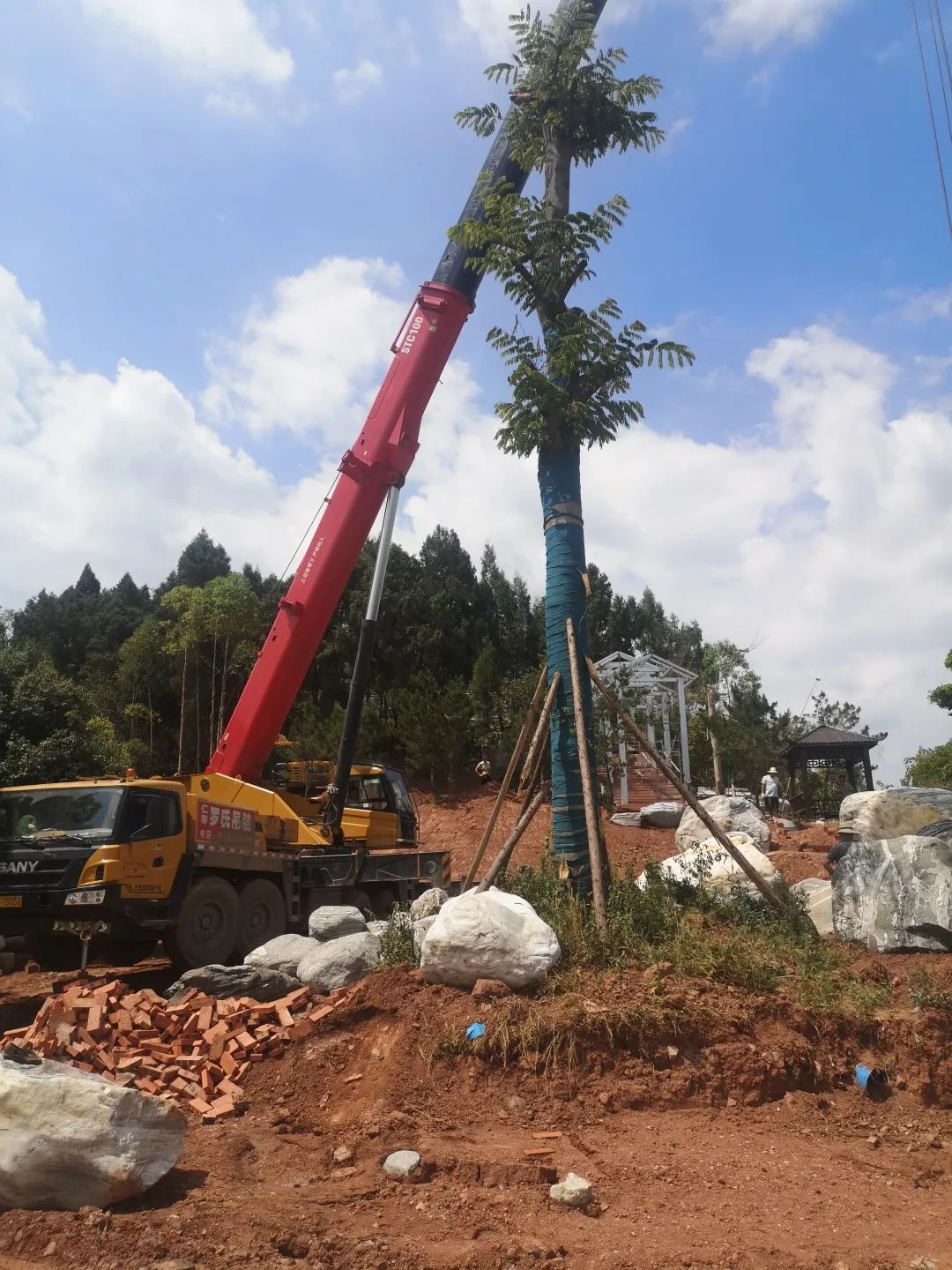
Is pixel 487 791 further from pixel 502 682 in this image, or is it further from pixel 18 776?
pixel 18 776

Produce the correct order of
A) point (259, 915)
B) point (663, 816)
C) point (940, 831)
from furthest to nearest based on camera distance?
1. point (663, 816)
2. point (259, 915)
3. point (940, 831)

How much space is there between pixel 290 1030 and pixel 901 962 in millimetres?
4396

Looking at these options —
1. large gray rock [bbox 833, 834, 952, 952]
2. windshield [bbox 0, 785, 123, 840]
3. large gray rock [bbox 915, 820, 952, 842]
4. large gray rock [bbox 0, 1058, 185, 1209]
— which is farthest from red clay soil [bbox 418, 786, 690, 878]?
large gray rock [bbox 0, 1058, 185, 1209]

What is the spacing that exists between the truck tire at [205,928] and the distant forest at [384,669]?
34.3ft

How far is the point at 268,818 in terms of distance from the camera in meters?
11.8

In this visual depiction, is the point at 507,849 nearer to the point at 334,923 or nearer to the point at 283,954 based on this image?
the point at 283,954

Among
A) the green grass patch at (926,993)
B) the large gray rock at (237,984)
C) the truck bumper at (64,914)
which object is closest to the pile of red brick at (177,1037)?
the large gray rock at (237,984)

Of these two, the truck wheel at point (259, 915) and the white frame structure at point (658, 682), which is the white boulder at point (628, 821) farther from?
the truck wheel at point (259, 915)

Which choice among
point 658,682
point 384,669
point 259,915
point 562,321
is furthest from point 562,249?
point 384,669

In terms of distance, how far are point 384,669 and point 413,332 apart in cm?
2137

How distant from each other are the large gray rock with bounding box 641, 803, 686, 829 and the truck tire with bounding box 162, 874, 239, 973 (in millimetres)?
11270

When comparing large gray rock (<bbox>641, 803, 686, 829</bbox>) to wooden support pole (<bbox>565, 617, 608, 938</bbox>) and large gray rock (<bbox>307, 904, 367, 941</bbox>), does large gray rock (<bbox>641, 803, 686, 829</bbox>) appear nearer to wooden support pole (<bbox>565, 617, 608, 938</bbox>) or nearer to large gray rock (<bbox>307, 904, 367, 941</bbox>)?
large gray rock (<bbox>307, 904, 367, 941</bbox>)

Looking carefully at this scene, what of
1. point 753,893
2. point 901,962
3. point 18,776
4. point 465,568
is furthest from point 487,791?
→ point 901,962

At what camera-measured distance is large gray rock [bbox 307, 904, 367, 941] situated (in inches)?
353
